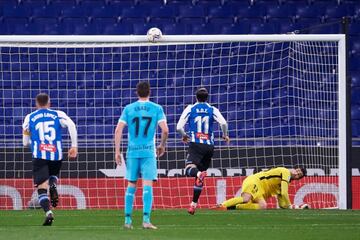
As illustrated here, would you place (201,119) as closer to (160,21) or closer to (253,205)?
(253,205)

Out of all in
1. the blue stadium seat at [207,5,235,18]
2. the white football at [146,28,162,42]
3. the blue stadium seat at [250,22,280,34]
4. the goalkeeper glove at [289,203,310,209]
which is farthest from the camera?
the blue stadium seat at [207,5,235,18]

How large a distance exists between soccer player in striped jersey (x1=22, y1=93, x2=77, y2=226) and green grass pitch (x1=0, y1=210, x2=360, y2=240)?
0.63 metres

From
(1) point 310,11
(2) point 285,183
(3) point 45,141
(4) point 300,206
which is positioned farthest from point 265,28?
(3) point 45,141

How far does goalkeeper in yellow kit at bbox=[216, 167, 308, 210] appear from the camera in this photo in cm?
1802

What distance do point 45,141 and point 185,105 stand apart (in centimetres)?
776

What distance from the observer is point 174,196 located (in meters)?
18.9

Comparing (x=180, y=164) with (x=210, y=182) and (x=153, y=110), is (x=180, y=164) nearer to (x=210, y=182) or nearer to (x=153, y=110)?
(x=210, y=182)

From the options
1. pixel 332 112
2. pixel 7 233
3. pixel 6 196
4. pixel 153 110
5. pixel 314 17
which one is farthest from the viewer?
pixel 314 17

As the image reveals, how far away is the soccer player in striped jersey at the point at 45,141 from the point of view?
13648 mm

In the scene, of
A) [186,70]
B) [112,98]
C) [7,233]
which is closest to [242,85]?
[186,70]

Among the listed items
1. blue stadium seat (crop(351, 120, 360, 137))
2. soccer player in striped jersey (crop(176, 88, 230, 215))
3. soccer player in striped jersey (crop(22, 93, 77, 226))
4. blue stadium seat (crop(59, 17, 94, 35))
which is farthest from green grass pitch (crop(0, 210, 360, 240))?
blue stadium seat (crop(59, 17, 94, 35))

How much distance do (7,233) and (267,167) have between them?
863 cm

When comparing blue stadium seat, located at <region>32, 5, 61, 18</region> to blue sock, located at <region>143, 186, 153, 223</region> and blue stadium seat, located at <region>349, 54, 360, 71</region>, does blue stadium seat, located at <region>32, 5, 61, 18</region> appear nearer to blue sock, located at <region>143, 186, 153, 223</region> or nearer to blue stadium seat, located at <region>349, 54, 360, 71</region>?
blue stadium seat, located at <region>349, 54, 360, 71</region>

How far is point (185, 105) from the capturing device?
69.6ft
